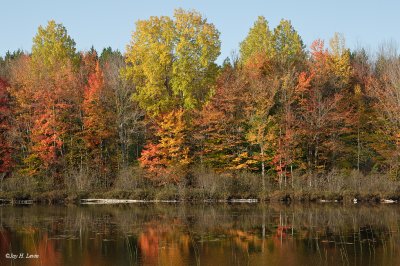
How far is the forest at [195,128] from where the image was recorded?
40906mm

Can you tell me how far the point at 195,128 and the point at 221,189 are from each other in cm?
636

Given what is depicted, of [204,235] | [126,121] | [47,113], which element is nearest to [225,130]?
[126,121]

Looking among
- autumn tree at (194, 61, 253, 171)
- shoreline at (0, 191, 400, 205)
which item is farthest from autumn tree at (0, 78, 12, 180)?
autumn tree at (194, 61, 253, 171)

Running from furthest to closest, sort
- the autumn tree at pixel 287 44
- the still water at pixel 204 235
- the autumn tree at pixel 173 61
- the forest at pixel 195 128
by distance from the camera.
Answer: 1. the autumn tree at pixel 287 44
2. the autumn tree at pixel 173 61
3. the forest at pixel 195 128
4. the still water at pixel 204 235

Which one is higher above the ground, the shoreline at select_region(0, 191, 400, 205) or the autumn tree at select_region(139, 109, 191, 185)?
the autumn tree at select_region(139, 109, 191, 185)

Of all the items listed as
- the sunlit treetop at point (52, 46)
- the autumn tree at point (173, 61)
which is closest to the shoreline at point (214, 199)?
the autumn tree at point (173, 61)

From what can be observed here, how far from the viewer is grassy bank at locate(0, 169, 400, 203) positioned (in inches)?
1508

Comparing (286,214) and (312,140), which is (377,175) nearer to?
(312,140)

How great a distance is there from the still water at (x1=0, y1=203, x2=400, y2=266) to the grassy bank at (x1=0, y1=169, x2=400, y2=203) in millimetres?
4086

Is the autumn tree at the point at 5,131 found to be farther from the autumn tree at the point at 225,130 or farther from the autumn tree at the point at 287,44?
the autumn tree at the point at 287,44

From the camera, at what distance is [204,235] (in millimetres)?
22750

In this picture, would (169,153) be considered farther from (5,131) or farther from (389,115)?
(389,115)

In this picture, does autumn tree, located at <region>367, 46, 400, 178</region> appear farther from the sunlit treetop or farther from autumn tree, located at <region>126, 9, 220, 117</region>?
the sunlit treetop

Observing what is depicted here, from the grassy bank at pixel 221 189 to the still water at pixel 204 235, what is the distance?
4.09 meters
